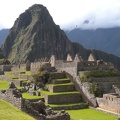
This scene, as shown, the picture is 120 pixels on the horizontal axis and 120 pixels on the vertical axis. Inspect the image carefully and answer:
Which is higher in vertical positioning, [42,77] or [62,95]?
[42,77]

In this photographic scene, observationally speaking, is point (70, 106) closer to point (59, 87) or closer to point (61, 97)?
point (61, 97)

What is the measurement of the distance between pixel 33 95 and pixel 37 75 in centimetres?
528

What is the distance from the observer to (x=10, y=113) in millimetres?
14344

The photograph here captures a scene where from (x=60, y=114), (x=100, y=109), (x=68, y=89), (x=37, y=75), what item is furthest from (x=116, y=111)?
(x=60, y=114)

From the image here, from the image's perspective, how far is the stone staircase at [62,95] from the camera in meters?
41.5

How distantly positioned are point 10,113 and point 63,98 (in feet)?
93.9

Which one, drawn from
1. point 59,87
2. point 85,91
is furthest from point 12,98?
point 85,91

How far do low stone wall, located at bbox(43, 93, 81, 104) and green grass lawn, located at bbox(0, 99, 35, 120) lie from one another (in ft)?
82.6

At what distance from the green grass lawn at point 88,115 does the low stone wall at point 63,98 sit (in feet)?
10.3

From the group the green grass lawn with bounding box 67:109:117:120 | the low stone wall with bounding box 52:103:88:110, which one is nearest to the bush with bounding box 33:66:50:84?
the low stone wall with bounding box 52:103:88:110

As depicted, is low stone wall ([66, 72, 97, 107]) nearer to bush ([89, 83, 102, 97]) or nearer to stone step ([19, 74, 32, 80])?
bush ([89, 83, 102, 97])

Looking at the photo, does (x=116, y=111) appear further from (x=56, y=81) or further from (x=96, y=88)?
(x=56, y=81)

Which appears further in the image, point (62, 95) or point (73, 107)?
point (62, 95)

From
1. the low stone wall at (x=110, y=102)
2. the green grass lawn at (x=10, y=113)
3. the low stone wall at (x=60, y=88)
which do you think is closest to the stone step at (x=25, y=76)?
the low stone wall at (x=60, y=88)
